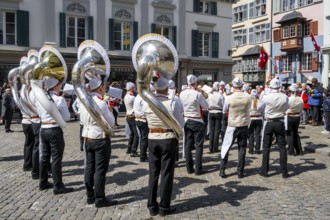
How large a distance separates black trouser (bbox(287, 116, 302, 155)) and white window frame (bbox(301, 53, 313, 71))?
24531mm

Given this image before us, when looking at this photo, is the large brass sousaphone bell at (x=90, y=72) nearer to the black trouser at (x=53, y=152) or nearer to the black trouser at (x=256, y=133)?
the black trouser at (x=53, y=152)

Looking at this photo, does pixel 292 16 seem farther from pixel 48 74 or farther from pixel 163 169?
pixel 163 169

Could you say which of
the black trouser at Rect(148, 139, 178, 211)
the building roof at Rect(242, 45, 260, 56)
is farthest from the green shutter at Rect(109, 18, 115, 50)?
the building roof at Rect(242, 45, 260, 56)

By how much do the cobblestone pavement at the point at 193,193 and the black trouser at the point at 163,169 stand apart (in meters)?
0.22

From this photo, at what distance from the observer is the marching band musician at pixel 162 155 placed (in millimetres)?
5082

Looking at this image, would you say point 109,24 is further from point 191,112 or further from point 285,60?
point 285,60

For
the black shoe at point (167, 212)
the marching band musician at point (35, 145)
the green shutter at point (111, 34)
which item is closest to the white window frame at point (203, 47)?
the green shutter at point (111, 34)

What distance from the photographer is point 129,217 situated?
503cm

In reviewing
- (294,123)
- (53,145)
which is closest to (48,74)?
(53,145)

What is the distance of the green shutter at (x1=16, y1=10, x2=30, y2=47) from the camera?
64.3ft

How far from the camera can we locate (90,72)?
5602 mm

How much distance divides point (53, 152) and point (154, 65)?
2538mm

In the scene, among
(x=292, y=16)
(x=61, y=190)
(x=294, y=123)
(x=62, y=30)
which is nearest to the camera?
(x=61, y=190)

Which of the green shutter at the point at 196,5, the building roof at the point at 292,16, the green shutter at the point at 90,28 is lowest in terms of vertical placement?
the green shutter at the point at 90,28
